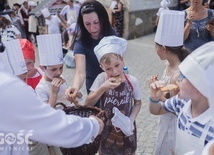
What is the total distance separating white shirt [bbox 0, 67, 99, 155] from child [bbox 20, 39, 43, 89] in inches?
49.9

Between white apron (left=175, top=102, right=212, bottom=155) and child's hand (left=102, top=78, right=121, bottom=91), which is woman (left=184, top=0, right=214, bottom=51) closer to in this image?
child's hand (left=102, top=78, right=121, bottom=91)

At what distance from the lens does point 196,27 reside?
3402 millimetres

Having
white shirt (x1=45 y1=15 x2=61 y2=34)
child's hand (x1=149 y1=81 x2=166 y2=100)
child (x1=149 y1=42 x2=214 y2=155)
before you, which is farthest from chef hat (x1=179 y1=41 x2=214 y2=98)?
white shirt (x1=45 y1=15 x2=61 y2=34)

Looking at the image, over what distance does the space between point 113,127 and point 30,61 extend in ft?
3.19

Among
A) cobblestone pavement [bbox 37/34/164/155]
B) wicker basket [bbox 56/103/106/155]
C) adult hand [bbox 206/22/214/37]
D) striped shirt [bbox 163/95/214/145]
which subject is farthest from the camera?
cobblestone pavement [bbox 37/34/164/155]

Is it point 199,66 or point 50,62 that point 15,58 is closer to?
point 50,62

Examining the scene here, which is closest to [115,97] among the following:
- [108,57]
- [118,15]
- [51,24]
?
[108,57]

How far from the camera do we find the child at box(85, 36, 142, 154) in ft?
7.27

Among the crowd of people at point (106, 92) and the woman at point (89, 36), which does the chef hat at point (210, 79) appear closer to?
the crowd of people at point (106, 92)

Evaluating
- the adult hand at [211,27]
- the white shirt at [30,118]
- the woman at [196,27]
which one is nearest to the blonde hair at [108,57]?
the white shirt at [30,118]

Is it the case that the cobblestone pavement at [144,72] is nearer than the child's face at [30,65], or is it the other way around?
the child's face at [30,65]

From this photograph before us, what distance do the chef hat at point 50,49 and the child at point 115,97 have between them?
1.12 feet

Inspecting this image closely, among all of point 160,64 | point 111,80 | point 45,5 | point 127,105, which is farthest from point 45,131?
point 45,5

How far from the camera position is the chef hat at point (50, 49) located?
2.35 metres
